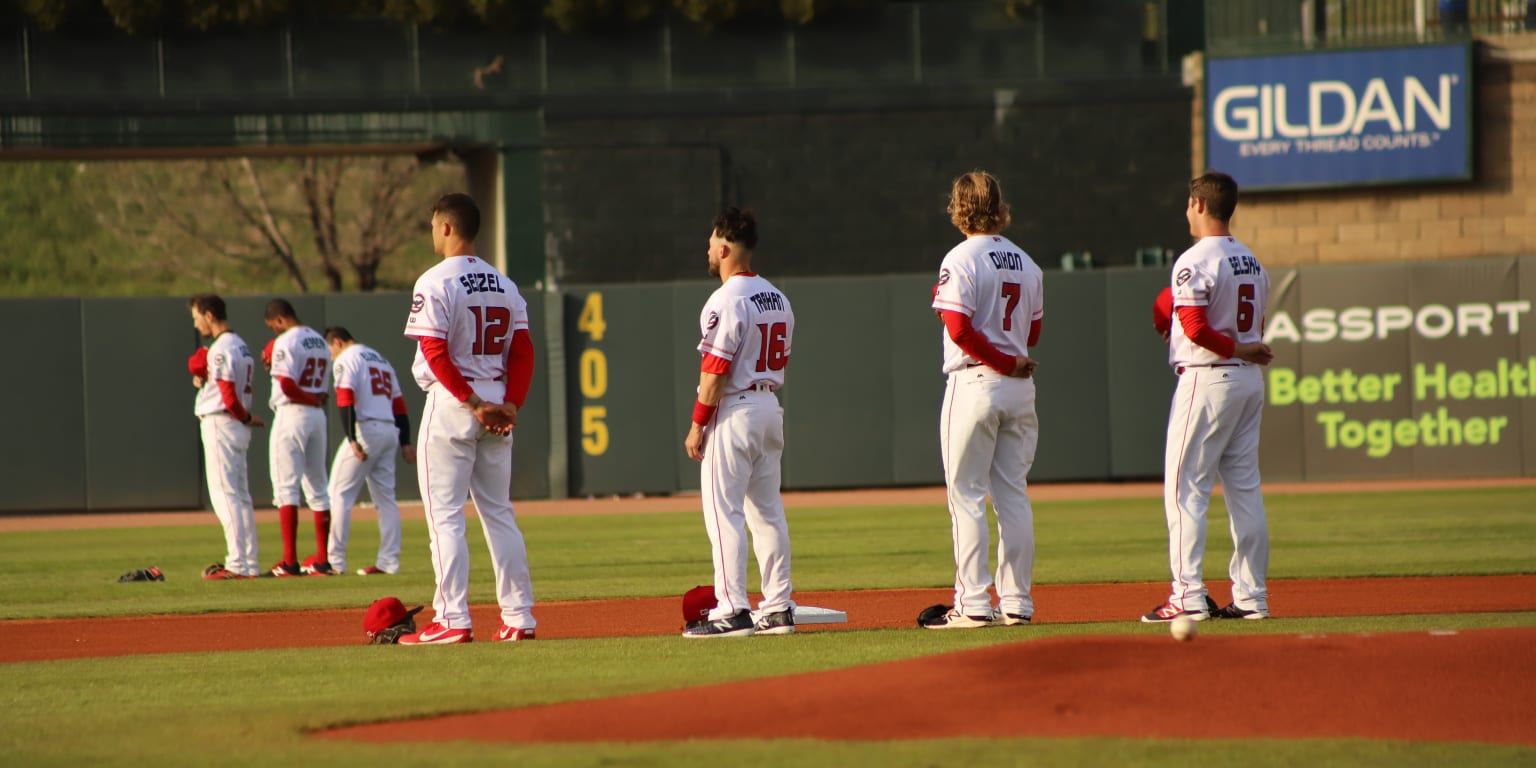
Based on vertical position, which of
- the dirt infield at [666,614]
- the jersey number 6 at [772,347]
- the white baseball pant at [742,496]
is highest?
the jersey number 6 at [772,347]

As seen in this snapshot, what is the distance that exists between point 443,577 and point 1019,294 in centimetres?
302

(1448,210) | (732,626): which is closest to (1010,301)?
(732,626)

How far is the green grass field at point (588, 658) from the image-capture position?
15.6 feet

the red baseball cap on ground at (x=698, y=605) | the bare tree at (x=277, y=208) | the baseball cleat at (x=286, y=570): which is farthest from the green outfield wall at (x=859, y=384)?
the bare tree at (x=277, y=208)

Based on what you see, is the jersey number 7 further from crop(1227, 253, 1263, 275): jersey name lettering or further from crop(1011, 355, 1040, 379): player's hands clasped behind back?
crop(1227, 253, 1263, 275): jersey name lettering

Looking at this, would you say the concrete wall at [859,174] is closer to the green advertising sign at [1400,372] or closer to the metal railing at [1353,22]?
the metal railing at [1353,22]

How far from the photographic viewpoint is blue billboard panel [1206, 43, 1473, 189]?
22.8 m

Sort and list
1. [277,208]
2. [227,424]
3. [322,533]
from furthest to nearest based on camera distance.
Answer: [277,208], [322,533], [227,424]

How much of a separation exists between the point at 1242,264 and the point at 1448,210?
692 inches

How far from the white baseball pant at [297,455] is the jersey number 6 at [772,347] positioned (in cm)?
620

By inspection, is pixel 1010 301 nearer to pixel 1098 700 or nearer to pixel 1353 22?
pixel 1098 700

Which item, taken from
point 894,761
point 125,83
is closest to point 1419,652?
point 894,761

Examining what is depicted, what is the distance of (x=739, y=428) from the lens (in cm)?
738

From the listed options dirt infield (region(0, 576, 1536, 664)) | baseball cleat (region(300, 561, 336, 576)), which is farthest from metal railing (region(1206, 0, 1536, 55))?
baseball cleat (region(300, 561, 336, 576))
